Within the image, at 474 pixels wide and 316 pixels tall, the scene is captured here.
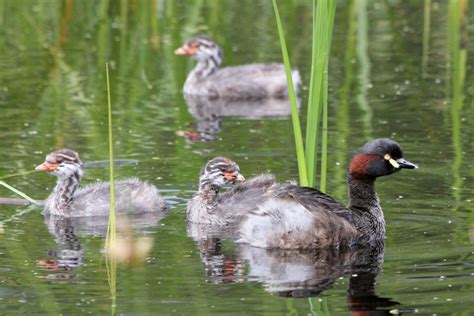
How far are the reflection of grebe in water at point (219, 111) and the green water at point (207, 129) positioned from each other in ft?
0.30

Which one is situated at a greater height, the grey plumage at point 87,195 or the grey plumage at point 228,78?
the grey plumage at point 228,78

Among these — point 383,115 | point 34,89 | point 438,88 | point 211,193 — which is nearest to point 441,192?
point 211,193

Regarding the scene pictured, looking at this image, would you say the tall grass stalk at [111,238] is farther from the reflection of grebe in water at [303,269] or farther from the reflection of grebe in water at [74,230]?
the reflection of grebe in water at [303,269]

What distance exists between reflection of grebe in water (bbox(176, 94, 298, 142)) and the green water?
0.30 feet

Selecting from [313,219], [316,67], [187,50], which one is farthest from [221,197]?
[187,50]

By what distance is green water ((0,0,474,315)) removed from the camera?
804 cm

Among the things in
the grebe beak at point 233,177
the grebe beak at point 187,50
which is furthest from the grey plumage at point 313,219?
the grebe beak at point 187,50

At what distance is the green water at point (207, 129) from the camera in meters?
8.04

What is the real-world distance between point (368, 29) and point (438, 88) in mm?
4030

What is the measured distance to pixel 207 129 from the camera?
13719mm

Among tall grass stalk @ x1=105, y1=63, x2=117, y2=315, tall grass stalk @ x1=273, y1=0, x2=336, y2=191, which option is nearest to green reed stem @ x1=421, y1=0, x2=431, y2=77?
tall grass stalk @ x1=273, y1=0, x2=336, y2=191

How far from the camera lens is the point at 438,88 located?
15.3 metres

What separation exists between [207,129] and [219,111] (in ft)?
5.12

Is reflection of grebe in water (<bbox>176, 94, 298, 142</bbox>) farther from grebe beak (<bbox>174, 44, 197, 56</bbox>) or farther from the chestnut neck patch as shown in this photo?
the chestnut neck patch
